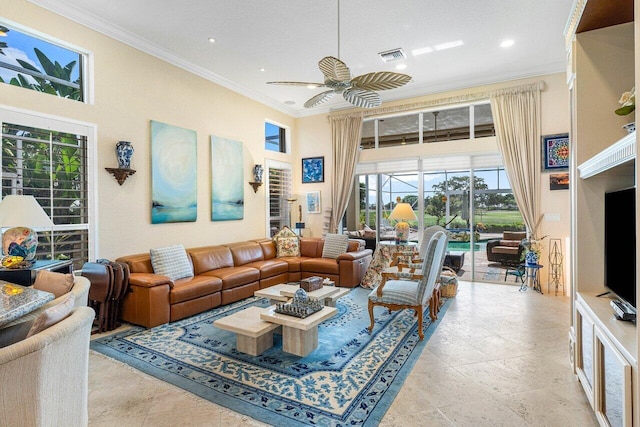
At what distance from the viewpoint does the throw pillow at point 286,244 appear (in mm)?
6395

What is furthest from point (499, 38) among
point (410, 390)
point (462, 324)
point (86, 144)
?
point (86, 144)

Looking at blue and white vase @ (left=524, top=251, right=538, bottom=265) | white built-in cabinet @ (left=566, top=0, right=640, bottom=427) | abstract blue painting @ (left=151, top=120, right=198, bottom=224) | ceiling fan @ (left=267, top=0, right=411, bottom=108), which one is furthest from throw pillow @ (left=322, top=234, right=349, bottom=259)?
white built-in cabinet @ (left=566, top=0, right=640, bottom=427)

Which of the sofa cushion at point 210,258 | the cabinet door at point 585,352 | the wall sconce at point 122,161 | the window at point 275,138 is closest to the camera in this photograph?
the cabinet door at point 585,352

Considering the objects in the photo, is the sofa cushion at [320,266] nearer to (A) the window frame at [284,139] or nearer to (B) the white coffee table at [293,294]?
(B) the white coffee table at [293,294]

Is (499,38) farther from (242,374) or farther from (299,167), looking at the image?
(242,374)

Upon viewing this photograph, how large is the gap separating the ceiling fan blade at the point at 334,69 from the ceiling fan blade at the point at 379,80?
0.15m

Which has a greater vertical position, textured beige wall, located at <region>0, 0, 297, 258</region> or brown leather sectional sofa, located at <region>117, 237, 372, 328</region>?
textured beige wall, located at <region>0, 0, 297, 258</region>

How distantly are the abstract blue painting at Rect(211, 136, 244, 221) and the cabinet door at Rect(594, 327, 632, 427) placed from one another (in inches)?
206

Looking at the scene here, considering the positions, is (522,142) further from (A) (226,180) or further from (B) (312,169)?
(A) (226,180)

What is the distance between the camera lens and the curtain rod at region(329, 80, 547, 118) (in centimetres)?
554

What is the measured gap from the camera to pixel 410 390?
2.51 meters

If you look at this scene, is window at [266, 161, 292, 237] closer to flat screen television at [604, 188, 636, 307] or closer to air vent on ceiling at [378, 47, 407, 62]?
air vent on ceiling at [378, 47, 407, 62]

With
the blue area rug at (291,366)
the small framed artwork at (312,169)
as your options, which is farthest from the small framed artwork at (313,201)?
the blue area rug at (291,366)

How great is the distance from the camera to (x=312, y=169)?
7.63 metres
